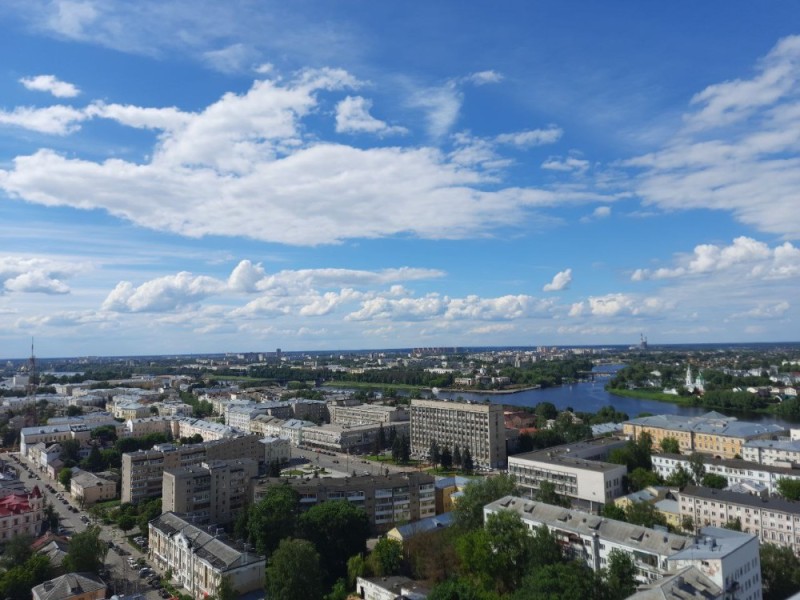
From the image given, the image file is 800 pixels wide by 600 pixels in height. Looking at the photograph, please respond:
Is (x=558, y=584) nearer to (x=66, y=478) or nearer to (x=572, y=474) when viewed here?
(x=572, y=474)

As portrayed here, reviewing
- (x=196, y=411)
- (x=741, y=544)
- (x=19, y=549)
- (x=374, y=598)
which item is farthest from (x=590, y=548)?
(x=196, y=411)

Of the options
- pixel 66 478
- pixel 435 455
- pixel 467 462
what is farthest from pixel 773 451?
pixel 66 478

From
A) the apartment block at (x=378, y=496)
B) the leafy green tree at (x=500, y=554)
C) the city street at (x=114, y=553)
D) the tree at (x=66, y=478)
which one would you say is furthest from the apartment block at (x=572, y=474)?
the tree at (x=66, y=478)

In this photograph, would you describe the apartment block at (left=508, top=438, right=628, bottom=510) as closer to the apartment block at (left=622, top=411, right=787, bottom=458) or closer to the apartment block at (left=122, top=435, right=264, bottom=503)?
the apartment block at (left=622, top=411, right=787, bottom=458)

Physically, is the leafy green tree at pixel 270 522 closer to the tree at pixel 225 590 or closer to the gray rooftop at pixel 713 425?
the tree at pixel 225 590

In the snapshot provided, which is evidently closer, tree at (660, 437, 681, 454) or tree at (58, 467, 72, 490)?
tree at (58, 467, 72, 490)

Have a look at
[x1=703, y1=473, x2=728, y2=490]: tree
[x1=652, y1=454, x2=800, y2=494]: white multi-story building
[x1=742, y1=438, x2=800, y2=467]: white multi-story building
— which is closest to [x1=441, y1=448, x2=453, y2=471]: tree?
[x1=652, y1=454, x2=800, y2=494]: white multi-story building
